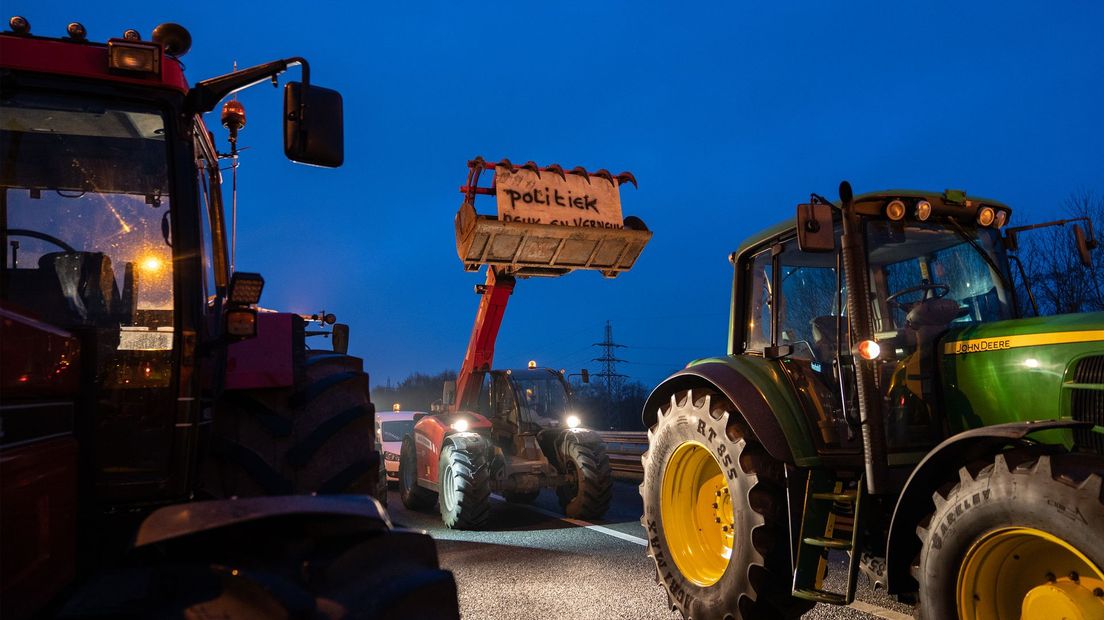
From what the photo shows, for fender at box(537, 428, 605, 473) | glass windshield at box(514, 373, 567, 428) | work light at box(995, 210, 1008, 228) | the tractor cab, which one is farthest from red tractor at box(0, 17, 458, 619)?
glass windshield at box(514, 373, 567, 428)

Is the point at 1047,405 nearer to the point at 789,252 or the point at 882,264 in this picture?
the point at 882,264

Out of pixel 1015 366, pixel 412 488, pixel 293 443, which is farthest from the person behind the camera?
pixel 412 488

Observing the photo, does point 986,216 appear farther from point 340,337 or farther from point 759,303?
point 340,337

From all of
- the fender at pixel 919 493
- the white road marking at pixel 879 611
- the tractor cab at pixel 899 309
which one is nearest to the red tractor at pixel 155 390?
the fender at pixel 919 493

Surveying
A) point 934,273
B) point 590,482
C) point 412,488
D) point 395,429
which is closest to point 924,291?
point 934,273

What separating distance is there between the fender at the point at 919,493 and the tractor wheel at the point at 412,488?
8.05m

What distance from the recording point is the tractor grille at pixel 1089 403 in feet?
10.5

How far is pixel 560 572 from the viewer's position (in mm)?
5973

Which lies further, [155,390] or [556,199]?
[556,199]

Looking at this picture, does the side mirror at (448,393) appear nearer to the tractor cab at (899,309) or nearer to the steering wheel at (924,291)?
the tractor cab at (899,309)

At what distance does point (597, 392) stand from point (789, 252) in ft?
114

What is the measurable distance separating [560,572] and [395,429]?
9.57m

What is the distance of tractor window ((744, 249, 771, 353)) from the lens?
4.84 meters

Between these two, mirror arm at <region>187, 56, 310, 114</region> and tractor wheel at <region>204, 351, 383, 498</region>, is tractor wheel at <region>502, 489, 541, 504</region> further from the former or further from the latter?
mirror arm at <region>187, 56, 310, 114</region>
